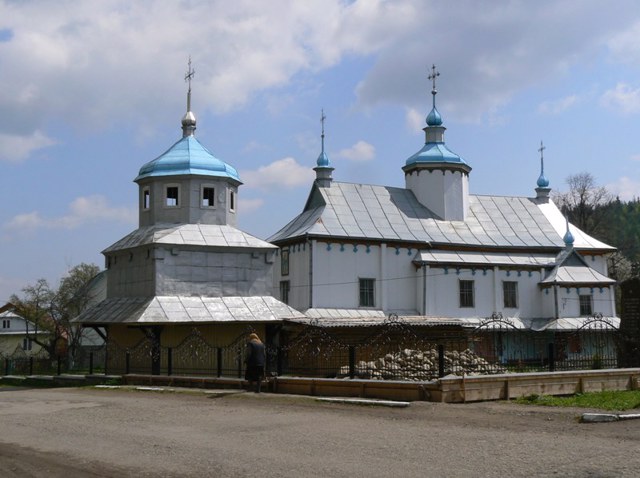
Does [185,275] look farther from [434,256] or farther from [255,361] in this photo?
[434,256]

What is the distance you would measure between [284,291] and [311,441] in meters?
24.5

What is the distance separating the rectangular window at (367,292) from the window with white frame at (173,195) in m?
10.3

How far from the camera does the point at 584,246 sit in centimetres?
4009

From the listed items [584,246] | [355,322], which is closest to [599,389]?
[355,322]

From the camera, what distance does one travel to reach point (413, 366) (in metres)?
21.0

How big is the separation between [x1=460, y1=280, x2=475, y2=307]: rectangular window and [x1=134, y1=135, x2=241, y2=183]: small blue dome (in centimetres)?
1313

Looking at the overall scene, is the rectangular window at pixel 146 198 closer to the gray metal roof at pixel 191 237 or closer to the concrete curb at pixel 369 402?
the gray metal roof at pixel 191 237

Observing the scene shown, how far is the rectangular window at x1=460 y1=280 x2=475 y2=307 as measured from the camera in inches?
1428

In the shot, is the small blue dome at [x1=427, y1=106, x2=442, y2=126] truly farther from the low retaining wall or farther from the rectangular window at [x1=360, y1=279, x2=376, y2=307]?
the low retaining wall

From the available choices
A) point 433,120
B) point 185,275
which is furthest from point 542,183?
point 185,275

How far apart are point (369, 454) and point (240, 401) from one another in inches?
294

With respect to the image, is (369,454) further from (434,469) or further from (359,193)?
(359,193)

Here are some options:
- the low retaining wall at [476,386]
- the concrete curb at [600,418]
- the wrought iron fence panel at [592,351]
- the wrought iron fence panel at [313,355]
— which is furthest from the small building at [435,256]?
the concrete curb at [600,418]

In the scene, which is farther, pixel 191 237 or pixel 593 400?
pixel 191 237
